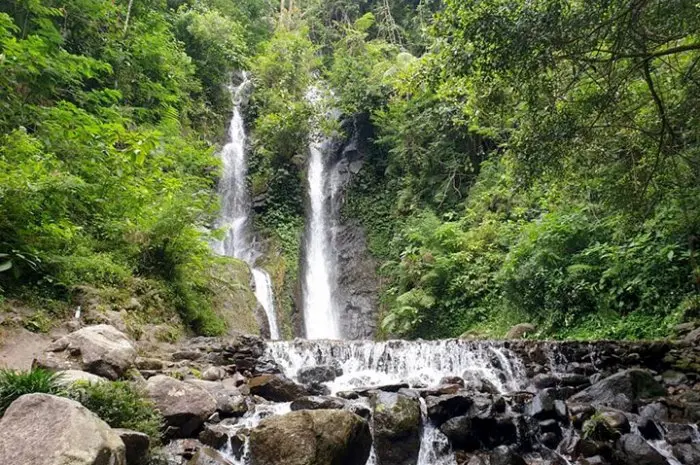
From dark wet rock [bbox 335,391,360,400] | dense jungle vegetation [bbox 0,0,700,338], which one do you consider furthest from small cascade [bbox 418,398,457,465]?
dense jungle vegetation [bbox 0,0,700,338]

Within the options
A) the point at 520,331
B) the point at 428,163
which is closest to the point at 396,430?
the point at 520,331

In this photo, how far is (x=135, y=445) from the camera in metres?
4.01

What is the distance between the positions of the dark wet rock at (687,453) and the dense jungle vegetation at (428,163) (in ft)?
10.6

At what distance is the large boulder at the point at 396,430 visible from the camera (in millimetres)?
5711

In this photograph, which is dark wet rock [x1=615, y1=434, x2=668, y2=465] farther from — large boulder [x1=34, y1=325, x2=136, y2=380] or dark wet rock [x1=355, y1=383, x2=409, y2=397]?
large boulder [x1=34, y1=325, x2=136, y2=380]

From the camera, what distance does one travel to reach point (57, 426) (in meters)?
3.23

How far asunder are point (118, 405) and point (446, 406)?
4082mm

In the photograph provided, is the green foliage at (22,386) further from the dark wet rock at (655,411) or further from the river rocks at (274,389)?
the dark wet rock at (655,411)

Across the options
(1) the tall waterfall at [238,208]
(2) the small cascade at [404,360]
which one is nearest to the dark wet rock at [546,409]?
(2) the small cascade at [404,360]

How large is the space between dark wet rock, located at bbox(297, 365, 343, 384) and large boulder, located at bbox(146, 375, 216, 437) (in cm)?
278

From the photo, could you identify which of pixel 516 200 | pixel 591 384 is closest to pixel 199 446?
pixel 591 384

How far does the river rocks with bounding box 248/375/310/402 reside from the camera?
6.86m

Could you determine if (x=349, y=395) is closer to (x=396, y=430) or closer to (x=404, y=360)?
(x=396, y=430)

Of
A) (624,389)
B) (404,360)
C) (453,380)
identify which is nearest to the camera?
(624,389)
